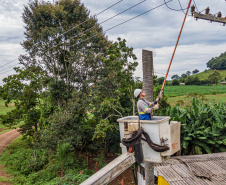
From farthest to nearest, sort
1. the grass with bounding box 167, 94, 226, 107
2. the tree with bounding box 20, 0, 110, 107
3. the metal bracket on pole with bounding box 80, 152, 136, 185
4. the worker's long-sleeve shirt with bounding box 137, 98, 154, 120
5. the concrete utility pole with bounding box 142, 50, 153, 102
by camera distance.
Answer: the tree with bounding box 20, 0, 110, 107
the grass with bounding box 167, 94, 226, 107
the concrete utility pole with bounding box 142, 50, 153, 102
the worker's long-sleeve shirt with bounding box 137, 98, 154, 120
the metal bracket on pole with bounding box 80, 152, 136, 185

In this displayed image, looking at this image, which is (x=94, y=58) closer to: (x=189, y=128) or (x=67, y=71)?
(x=67, y=71)

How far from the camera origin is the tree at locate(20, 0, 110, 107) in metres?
15.1

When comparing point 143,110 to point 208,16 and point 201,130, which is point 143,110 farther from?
point 208,16

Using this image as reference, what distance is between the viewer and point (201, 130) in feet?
30.9

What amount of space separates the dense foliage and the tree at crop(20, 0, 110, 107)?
7.60 m

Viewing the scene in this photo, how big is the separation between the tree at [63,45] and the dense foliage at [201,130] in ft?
24.9

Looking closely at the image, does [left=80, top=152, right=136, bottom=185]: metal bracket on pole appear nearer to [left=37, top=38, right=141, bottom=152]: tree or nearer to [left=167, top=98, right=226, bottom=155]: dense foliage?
[left=167, top=98, right=226, bottom=155]: dense foliage

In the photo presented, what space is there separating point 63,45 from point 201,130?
37.5 ft

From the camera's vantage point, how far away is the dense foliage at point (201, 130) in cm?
902

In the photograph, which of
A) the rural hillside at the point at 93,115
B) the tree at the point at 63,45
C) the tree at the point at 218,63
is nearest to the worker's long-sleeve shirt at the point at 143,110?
the rural hillside at the point at 93,115

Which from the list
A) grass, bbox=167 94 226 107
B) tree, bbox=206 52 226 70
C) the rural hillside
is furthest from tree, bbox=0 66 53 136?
tree, bbox=206 52 226 70

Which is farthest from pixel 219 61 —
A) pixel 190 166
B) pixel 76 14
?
pixel 190 166

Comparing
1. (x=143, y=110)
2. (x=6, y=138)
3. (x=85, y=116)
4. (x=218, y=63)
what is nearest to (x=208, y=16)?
(x=143, y=110)

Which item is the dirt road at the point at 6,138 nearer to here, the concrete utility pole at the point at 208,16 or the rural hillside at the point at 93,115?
the rural hillside at the point at 93,115
